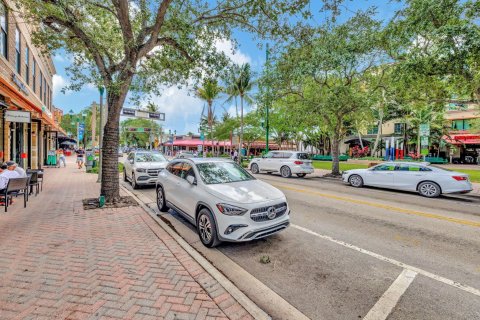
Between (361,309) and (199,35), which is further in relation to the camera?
(199,35)

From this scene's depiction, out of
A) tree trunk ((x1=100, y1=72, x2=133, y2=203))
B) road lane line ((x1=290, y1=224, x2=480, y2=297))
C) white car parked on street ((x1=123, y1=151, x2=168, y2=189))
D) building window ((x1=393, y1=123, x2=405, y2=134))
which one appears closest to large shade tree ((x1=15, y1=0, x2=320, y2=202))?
tree trunk ((x1=100, y1=72, x2=133, y2=203))

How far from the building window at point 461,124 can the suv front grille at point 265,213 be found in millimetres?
43670

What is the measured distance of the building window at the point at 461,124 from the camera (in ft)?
118

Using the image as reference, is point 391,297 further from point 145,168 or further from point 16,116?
point 16,116

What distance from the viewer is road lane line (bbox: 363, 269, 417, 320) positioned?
115 inches

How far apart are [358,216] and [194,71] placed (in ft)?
25.2

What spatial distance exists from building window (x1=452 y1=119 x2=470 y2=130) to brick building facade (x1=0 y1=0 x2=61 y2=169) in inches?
1865

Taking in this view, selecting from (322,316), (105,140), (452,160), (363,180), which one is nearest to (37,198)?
(105,140)

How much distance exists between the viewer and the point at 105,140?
7.74m

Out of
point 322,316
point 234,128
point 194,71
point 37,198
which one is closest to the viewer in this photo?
point 322,316

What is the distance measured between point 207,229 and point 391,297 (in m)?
3.08

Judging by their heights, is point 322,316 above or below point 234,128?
below

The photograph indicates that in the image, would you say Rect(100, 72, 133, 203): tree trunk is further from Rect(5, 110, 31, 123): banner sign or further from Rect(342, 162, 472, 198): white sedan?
Rect(342, 162, 472, 198): white sedan

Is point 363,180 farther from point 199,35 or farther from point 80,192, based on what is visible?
point 80,192
